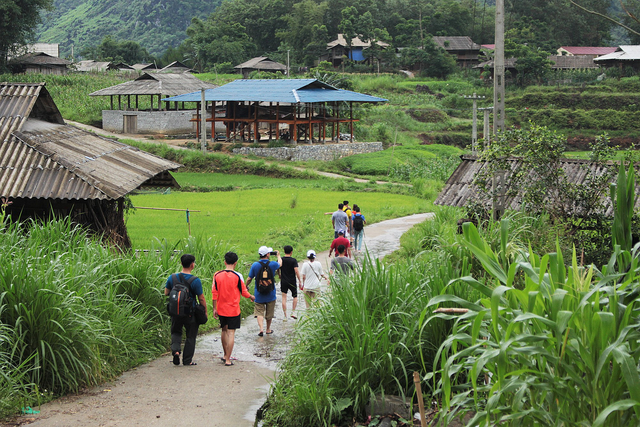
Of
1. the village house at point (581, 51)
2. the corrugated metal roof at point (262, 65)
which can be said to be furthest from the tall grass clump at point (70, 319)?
the village house at point (581, 51)

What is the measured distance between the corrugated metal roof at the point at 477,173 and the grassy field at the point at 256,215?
3.89 metres

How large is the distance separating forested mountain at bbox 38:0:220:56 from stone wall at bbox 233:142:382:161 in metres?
74.7

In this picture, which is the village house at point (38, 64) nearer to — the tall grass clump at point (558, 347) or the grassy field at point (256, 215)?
the grassy field at point (256, 215)

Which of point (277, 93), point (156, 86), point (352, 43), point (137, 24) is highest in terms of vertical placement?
point (137, 24)

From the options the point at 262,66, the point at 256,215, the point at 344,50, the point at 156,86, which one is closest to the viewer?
the point at 256,215

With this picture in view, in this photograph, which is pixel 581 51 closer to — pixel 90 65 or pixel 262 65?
pixel 262 65

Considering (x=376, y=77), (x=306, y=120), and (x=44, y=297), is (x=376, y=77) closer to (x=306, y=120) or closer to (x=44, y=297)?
(x=306, y=120)

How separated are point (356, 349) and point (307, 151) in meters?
34.1

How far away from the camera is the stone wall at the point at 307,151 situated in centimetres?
3972

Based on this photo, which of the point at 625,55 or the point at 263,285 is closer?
the point at 263,285

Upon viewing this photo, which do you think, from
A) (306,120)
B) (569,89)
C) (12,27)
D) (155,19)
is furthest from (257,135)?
(155,19)

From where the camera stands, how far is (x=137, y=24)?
384 ft

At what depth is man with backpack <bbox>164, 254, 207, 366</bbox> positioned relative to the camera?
26.6 feet

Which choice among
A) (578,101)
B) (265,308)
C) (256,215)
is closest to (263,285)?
(265,308)
